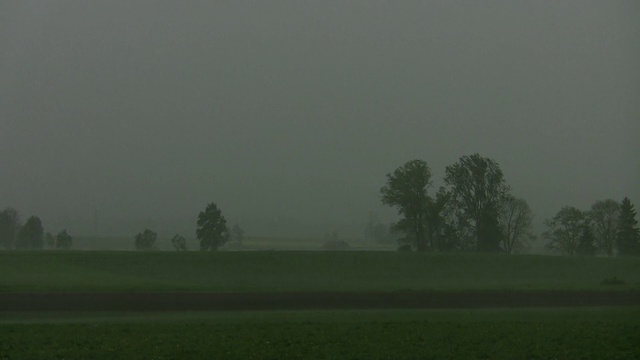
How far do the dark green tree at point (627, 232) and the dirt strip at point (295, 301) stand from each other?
4573cm

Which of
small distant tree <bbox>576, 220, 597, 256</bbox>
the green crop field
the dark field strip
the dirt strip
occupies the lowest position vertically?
the dark field strip

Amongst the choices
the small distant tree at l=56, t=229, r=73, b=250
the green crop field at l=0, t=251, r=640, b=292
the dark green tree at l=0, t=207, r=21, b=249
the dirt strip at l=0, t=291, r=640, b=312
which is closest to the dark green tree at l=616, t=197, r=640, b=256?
the green crop field at l=0, t=251, r=640, b=292

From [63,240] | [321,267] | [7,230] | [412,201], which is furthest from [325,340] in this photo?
[7,230]

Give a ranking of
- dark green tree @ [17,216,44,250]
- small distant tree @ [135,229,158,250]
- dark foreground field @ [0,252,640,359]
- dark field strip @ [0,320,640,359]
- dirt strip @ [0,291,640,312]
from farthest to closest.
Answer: dark green tree @ [17,216,44,250] → small distant tree @ [135,229,158,250] → dirt strip @ [0,291,640,312] → dark foreground field @ [0,252,640,359] → dark field strip @ [0,320,640,359]

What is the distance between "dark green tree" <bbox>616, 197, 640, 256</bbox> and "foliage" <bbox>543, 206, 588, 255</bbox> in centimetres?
467

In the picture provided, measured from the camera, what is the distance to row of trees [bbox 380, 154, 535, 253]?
266 ft

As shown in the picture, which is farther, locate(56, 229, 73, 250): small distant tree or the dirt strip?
locate(56, 229, 73, 250): small distant tree

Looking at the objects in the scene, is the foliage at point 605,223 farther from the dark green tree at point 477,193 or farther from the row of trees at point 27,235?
the row of trees at point 27,235

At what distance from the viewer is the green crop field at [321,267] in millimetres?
51844

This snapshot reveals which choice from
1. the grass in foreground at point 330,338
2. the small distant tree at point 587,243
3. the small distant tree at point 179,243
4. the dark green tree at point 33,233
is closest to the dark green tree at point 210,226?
the small distant tree at point 179,243

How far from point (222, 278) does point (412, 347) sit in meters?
36.9

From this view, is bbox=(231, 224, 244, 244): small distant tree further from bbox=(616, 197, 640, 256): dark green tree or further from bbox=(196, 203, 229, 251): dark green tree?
bbox=(616, 197, 640, 256): dark green tree

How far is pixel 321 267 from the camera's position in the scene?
57.2 m

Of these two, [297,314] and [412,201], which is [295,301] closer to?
[297,314]
